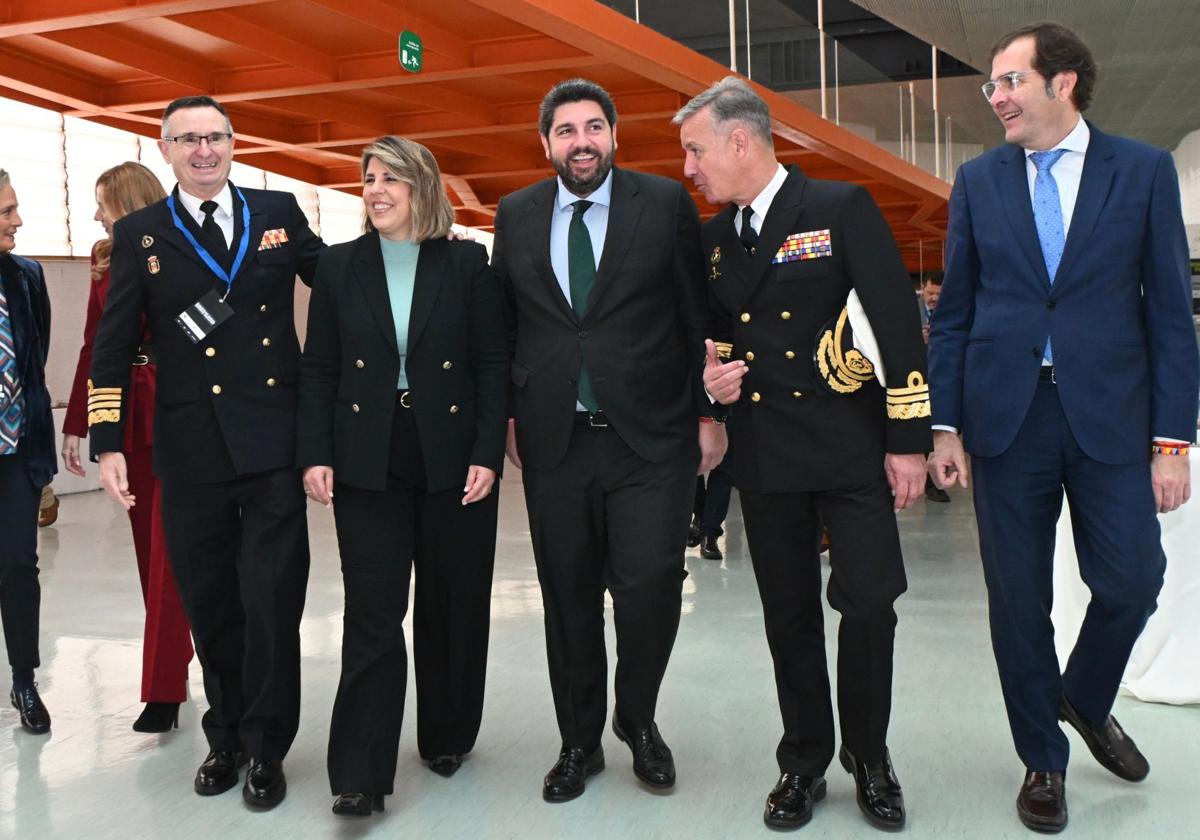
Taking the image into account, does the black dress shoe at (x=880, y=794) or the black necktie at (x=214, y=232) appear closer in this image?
the black dress shoe at (x=880, y=794)

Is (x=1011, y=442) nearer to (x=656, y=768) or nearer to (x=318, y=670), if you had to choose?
(x=656, y=768)

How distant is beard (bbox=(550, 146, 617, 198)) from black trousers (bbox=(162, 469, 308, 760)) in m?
1.08

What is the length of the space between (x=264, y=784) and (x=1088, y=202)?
2553 millimetres

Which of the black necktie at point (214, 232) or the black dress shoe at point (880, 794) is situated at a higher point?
the black necktie at point (214, 232)

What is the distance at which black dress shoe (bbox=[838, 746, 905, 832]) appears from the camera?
2.99m

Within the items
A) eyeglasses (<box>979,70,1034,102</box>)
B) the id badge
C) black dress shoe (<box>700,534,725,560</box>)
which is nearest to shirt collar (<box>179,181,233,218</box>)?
the id badge

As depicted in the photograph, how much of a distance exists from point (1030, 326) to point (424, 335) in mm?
1511

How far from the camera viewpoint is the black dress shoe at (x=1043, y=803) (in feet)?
9.64

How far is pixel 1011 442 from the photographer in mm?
2986

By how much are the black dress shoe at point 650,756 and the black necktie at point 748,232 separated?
1.31 metres

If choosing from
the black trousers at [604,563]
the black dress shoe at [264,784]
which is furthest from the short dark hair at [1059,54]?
the black dress shoe at [264,784]

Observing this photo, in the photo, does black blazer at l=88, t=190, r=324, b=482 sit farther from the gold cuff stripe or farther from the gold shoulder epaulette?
the gold shoulder epaulette

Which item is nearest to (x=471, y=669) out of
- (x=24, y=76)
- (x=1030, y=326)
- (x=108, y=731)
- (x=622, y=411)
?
(x=622, y=411)

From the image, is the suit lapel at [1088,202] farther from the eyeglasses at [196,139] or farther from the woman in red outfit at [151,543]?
the woman in red outfit at [151,543]
